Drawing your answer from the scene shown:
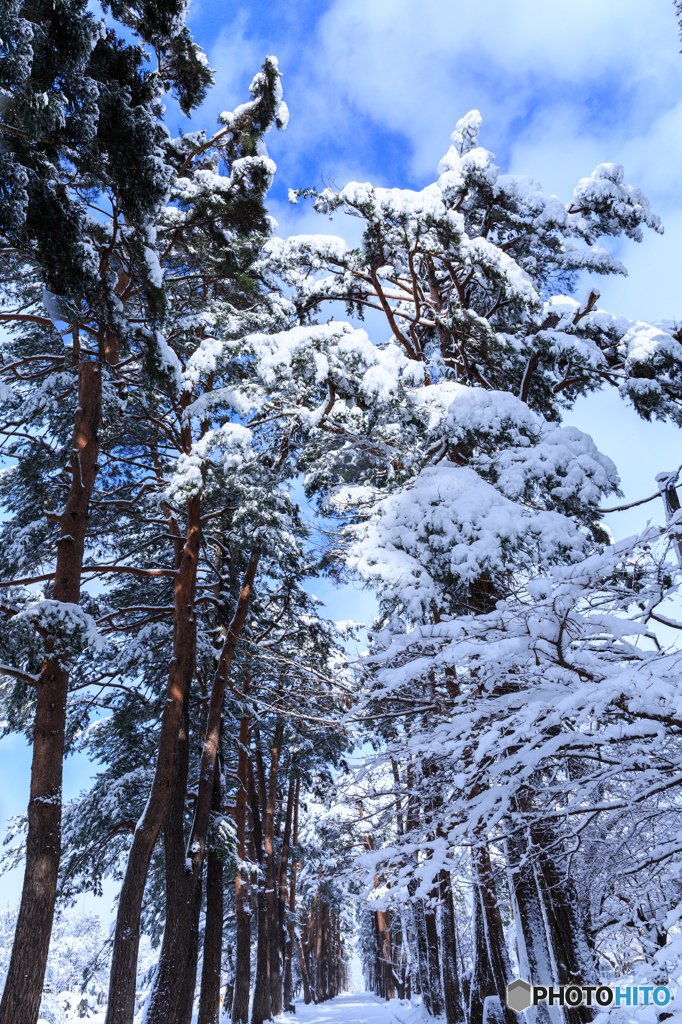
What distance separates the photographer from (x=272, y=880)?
19.5m

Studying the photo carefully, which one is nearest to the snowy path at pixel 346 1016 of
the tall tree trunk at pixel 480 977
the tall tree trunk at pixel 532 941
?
the tall tree trunk at pixel 480 977

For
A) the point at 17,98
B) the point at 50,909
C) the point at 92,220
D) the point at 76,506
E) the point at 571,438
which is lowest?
the point at 50,909

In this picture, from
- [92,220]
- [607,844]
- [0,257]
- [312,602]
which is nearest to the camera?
[607,844]

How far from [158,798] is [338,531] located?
4859mm

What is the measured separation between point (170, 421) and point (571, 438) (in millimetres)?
8029

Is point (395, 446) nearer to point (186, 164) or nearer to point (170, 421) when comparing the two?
point (170, 421)

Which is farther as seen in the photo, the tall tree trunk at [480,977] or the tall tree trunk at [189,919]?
the tall tree trunk at [480,977]

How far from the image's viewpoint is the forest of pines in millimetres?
4539

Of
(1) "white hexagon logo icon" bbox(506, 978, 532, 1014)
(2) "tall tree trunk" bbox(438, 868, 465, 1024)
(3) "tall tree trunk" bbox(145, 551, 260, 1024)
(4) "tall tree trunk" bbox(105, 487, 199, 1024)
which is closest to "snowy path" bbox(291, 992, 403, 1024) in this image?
(2) "tall tree trunk" bbox(438, 868, 465, 1024)

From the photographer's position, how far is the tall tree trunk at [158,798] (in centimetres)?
804

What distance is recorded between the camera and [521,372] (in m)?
10.0

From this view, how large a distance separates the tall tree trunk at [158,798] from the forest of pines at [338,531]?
51mm

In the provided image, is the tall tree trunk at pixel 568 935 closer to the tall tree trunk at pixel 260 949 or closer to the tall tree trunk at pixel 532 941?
the tall tree trunk at pixel 532 941

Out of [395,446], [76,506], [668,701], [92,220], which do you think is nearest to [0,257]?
[92,220]
